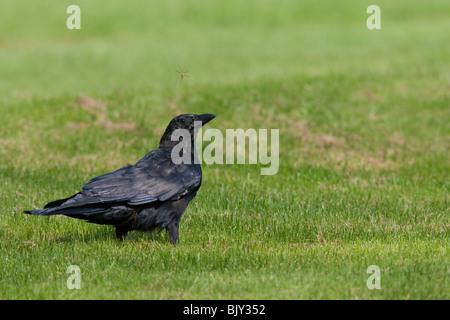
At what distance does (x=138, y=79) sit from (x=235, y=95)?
4.54 meters

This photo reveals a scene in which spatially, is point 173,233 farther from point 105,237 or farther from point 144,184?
point 105,237

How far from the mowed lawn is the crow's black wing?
2.13 ft

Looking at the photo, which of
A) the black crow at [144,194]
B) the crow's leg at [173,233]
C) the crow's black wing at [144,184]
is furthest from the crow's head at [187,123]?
the crow's leg at [173,233]

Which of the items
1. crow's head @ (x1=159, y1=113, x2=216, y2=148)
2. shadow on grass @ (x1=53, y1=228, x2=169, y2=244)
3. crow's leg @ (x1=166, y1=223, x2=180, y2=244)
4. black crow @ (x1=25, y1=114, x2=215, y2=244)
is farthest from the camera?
shadow on grass @ (x1=53, y1=228, x2=169, y2=244)

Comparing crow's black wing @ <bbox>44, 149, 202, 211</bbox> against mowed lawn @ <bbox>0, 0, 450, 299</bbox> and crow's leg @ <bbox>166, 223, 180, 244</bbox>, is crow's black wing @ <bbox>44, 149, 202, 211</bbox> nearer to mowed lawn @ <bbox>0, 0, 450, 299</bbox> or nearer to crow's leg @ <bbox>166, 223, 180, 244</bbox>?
crow's leg @ <bbox>166, 223, 180, 244</bbox>

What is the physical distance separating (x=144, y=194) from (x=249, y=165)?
229 inches

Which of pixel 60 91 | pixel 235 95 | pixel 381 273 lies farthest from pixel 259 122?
pixel 381 273

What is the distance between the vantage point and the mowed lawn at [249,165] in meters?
7.48

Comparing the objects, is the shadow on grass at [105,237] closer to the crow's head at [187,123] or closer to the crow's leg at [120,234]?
the crow's leg at [120,234]

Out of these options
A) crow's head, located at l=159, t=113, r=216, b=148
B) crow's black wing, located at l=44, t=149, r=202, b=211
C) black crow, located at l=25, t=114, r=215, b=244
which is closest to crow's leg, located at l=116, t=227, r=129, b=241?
black crow, located at l=25, t=114, r=215, b=244

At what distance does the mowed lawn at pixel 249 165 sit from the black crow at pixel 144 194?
0.38m

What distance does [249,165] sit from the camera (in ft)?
45.6

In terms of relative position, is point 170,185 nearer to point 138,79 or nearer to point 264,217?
point 264,217

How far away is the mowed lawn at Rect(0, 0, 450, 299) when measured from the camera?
24.5 feet
